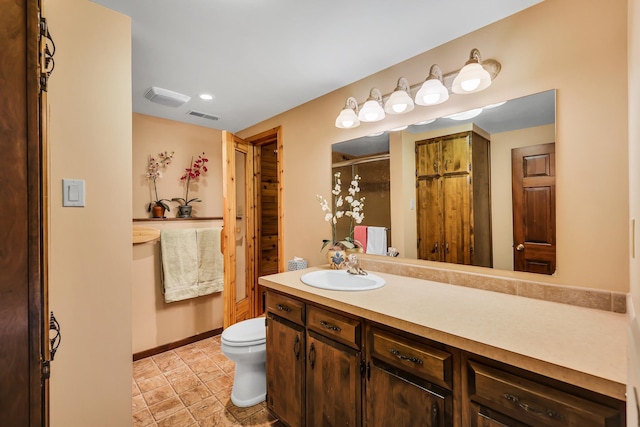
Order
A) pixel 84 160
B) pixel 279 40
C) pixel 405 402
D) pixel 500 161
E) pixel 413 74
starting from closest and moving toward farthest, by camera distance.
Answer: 1. pixel 405 402
2. pixel 84 160
3. pixel 500 161
4. pixel 279 40
5. pixel 413 74

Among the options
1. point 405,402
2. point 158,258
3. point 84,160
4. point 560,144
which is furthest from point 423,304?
point 158,258

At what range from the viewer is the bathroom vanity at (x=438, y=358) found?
79cm

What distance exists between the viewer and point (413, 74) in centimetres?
183

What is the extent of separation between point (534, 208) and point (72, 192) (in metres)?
2.22

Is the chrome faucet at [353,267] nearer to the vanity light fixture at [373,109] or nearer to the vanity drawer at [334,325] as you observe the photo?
the vanity drawer at [334,325]

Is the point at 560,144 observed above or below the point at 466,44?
below

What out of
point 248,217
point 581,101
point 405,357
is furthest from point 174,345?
point 581,101

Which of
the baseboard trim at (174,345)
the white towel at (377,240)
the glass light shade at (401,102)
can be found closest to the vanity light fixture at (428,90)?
the glass light shade at (401,102)

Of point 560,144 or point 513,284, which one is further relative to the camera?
point 513,284

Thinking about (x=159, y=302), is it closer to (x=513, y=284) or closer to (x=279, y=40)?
(x=279, y=40)

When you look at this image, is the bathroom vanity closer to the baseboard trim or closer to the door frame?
the door frame

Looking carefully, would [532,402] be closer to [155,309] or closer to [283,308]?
[283,308]

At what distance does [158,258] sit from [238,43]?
2.13 meters

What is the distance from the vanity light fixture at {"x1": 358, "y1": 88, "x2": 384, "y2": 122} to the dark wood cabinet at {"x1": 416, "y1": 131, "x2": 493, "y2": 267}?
35 centimetres
